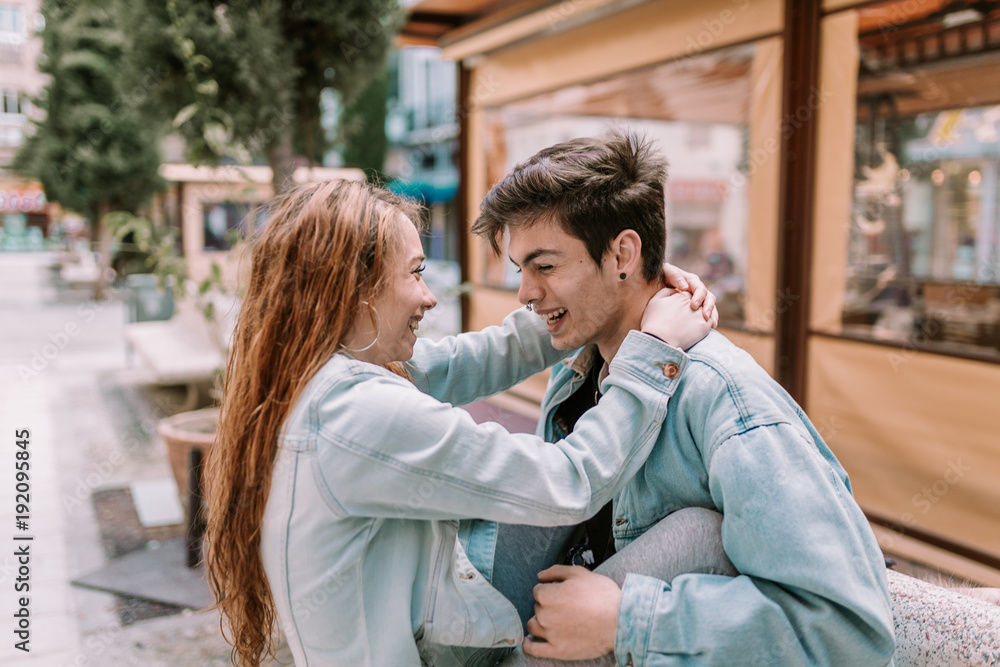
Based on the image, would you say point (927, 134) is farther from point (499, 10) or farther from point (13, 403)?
point (13, 403)

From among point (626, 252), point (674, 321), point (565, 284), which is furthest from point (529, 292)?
point (674, 321)

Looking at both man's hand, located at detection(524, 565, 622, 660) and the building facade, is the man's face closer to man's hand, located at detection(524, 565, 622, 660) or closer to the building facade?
man's hand, located at detection(524, 565, 622, 660)

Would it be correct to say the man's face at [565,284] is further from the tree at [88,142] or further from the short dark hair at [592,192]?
the tree at [88,142]

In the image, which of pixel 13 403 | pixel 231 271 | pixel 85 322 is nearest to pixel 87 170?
pixel 85 322

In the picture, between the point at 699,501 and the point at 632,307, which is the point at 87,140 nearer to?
the point at 632,307

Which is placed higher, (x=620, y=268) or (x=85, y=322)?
(x=620, y=268)

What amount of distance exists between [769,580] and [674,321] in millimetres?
543

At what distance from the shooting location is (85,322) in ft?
56.3

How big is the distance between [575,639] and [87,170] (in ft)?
66.7

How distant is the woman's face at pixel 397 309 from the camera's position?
1.59 metres

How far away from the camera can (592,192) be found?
1757mm

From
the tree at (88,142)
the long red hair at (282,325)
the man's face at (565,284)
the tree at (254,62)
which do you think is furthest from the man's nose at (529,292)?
the tree at (88,142)

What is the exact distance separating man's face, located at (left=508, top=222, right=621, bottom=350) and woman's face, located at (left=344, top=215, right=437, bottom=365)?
0.27 metres

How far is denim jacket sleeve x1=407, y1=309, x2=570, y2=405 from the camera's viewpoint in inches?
83.4
